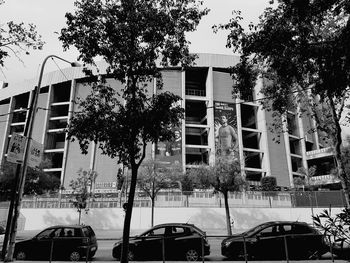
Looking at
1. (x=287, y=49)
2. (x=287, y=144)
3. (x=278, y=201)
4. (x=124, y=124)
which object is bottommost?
(x=278, y=201)

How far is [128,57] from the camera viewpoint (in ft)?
32.8

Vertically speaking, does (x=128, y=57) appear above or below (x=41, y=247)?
above

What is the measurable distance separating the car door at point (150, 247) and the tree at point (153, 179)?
1607cm

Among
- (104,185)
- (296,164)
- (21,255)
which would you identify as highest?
(296,164)

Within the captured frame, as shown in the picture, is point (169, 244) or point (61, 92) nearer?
point (169, 244)

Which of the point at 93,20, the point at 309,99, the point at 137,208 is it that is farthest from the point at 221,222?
the point at 93,20

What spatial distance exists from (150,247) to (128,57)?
7740mm

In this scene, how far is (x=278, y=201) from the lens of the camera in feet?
97.3

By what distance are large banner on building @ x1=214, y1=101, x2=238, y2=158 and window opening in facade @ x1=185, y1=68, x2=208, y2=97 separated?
19.1 ft

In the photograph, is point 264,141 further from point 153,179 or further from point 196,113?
point 153,179

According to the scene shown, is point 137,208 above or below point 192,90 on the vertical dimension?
below

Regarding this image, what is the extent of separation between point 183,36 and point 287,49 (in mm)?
3715

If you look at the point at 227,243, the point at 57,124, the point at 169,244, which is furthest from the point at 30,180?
the point at 57,124

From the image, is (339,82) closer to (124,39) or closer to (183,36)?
(183,36)
